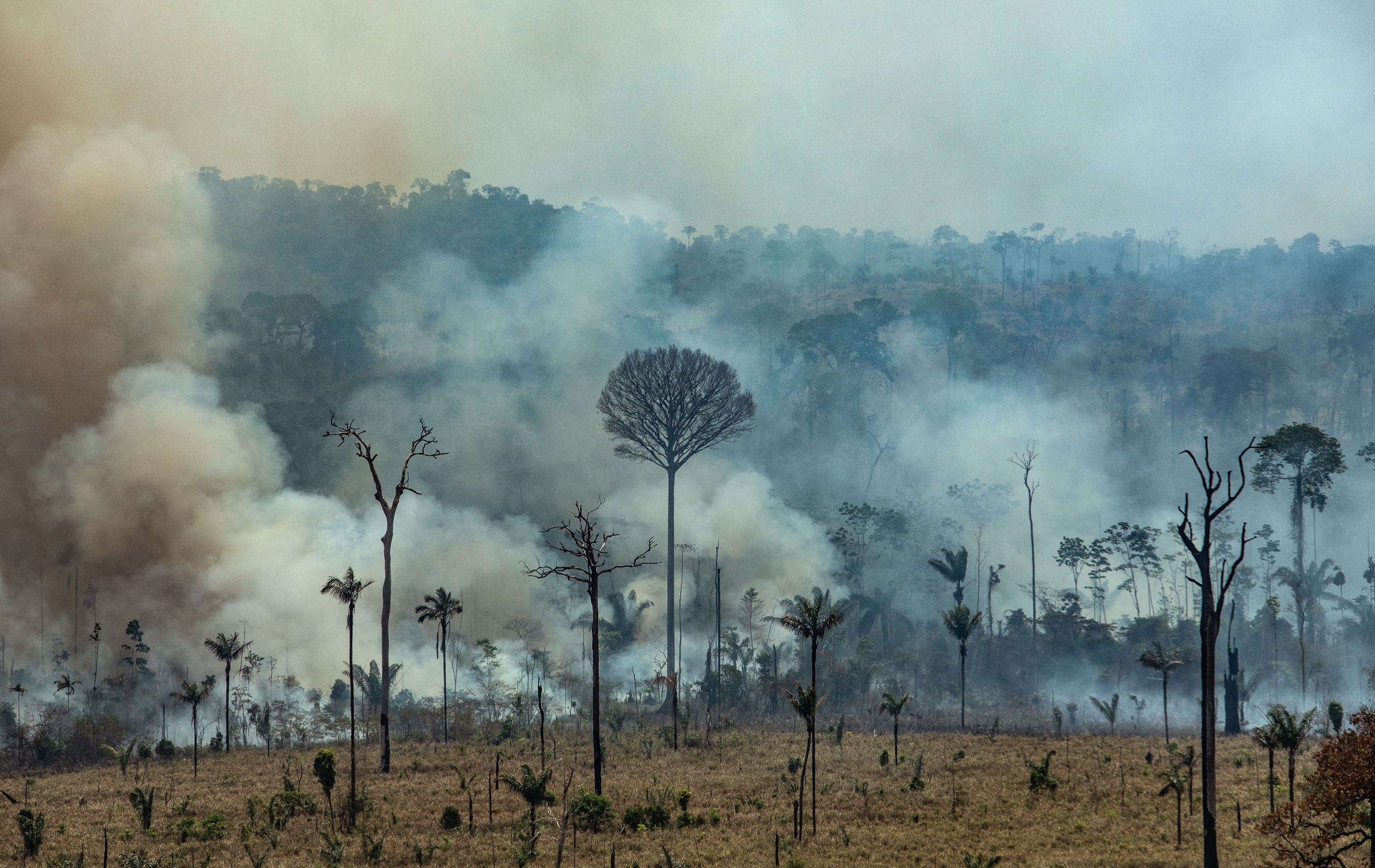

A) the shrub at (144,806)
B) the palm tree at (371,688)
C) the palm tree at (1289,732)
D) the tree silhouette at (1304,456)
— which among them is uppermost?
the tree silhouette at (1304,456)

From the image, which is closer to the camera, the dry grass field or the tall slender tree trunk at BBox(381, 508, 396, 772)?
the dry grass field

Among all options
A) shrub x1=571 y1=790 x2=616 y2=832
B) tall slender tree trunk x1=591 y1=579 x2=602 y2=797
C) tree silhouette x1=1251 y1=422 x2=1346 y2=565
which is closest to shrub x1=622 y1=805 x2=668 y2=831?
shrub x1=571 y1=790 x2=616 y2=832

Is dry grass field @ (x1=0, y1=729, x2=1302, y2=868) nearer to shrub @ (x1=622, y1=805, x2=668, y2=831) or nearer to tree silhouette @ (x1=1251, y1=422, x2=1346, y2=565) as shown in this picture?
shrub @ (x1=622, y1=805, x2=668, y2=831)

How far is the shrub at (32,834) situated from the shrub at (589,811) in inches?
554

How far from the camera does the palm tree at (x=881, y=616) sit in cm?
7094

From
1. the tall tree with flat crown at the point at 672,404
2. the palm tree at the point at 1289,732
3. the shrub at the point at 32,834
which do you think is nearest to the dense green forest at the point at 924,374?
the tall tree with flat crown at the point at 672,404

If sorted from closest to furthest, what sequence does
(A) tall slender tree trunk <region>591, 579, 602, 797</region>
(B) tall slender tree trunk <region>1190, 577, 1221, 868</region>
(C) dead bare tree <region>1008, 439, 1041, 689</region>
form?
(B) tall slender tree trunk <region>1190, 577, 1221, 868</region> → (A) tall slender tree trunk <region>591, 579, 602, 797</region> → (C) dead bare tree <region>1008, 439, 1041, 689</region>

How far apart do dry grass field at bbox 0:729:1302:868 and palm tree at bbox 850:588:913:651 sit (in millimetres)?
28184

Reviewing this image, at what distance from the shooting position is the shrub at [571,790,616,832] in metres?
26.8

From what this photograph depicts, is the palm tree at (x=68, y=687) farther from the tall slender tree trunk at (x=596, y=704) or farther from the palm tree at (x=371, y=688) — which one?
the tall slender tree trunk at (x=596, y=704)

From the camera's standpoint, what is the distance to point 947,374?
419 feet

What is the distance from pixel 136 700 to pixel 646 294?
11692 centimetres

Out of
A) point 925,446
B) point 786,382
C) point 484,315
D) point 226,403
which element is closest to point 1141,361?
point 925,446

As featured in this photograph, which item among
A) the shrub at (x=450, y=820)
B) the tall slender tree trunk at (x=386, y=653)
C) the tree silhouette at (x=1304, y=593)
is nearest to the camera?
the shrub at (x=450, y=820)
